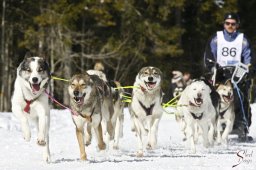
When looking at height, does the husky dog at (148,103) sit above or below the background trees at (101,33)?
→ below

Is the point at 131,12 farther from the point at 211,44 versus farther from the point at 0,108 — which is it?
the point at 211,44

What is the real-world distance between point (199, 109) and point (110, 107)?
104 cm

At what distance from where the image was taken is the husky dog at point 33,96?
6.13 meters

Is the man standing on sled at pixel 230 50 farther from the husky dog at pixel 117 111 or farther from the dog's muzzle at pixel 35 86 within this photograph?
the dog's muzzle at pixel 35 86

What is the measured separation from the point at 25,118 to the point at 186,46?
62.4ft

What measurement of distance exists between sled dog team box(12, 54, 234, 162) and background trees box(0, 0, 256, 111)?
13467mm

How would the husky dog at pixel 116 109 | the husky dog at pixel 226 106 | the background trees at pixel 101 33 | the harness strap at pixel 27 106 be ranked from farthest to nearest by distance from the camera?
the background trees at pixel 101 33 → the husky dog at pixel 226 106 → the husky dog at pixel 116 109 → the harness strap at pixel 27 106

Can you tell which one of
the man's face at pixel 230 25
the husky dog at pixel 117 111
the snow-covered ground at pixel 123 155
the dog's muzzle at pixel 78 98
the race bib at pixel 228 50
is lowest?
the snow-covered ground at pixel 123 155

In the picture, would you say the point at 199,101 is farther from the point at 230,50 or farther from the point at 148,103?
the point at 230,50

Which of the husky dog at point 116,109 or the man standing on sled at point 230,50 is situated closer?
the husky dog at point 116,109

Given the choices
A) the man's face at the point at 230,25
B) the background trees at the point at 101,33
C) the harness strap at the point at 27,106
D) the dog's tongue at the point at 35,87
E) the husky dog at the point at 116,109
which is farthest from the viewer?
the background trees at the point at 101,33

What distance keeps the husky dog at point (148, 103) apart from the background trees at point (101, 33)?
45.3ft

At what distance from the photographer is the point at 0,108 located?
2259 cm

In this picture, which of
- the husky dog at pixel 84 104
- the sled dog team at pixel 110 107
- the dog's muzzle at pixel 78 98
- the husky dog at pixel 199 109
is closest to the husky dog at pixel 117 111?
the sled dog team at pixel 110 107
